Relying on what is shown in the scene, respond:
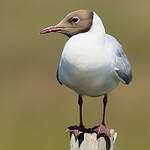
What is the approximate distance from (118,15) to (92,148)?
31.2 ft

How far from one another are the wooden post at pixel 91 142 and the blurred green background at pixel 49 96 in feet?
11.2

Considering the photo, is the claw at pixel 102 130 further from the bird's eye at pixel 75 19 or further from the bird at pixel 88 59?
the bird's eye at pixel 75 19

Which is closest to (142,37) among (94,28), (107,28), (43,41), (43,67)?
(107,28)

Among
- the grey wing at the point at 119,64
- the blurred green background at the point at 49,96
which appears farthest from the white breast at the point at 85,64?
the blurred green background at the point at 49,96

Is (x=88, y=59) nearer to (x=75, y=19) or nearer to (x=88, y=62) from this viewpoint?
(x=88, y=62)

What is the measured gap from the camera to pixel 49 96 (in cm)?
984

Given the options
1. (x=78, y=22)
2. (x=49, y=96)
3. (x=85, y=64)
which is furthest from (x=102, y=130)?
(x=49, y=96)

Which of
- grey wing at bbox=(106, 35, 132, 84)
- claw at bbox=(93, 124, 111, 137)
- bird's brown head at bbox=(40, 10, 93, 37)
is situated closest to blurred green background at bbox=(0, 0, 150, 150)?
grey wing at bbox=(106, 35, 132, 84)

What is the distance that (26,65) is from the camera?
1059cm

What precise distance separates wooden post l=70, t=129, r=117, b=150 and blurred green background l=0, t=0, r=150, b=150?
3.43 metres

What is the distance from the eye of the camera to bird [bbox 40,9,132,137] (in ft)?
17.1

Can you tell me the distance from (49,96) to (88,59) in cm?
466

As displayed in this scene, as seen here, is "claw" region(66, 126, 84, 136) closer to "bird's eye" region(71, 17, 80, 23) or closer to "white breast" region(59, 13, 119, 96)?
"white breast" region(59, 13, 119, 96)

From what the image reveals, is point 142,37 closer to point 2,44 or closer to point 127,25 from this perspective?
point 127,25
